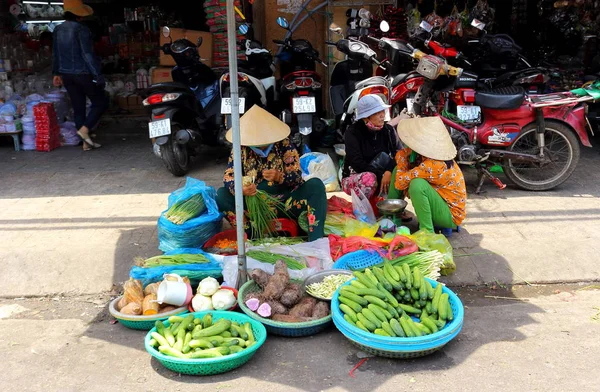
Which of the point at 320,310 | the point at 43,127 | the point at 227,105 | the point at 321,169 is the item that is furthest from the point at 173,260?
the point at 43,127

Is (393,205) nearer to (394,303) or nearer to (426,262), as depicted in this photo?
(426,262)

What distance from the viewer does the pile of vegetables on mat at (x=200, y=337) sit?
3.13m

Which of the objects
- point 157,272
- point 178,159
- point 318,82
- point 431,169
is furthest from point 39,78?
point 431,169

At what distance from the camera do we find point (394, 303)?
3.39 m

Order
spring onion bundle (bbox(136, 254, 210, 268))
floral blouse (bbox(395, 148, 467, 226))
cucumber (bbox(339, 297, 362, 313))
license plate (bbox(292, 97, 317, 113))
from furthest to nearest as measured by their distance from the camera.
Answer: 1. license plate (bbox(292, 97, 317, 113))
2. floral blouse (bbox(395, 148, 467, 226))
3. spring onion bundle (bbox(136, 254, 210, 268))
4. cucumber (bbox(339, 297, 362, 313))

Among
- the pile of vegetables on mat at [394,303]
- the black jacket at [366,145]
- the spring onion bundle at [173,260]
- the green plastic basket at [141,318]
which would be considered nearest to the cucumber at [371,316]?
the pile of vegetables on mat at [394,303]

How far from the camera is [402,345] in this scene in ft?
10.2

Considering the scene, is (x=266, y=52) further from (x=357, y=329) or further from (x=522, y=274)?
(x=357, y=329)

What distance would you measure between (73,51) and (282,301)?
5.18m

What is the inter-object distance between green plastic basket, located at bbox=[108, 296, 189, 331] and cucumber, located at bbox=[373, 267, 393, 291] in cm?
121

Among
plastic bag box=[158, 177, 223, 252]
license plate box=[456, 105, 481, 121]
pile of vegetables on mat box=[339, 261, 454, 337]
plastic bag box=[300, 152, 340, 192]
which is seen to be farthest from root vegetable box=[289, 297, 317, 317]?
license plate box=[456, 105, 481, 121]

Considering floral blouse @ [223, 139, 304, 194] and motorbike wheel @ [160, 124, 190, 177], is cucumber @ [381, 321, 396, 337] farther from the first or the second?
motorbike wheel @ [160, 124, 190, 177]

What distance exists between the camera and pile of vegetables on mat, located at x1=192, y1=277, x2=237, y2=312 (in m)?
3.62

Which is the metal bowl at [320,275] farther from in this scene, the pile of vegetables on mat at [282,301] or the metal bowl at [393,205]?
the metal bowl at [393,205]
